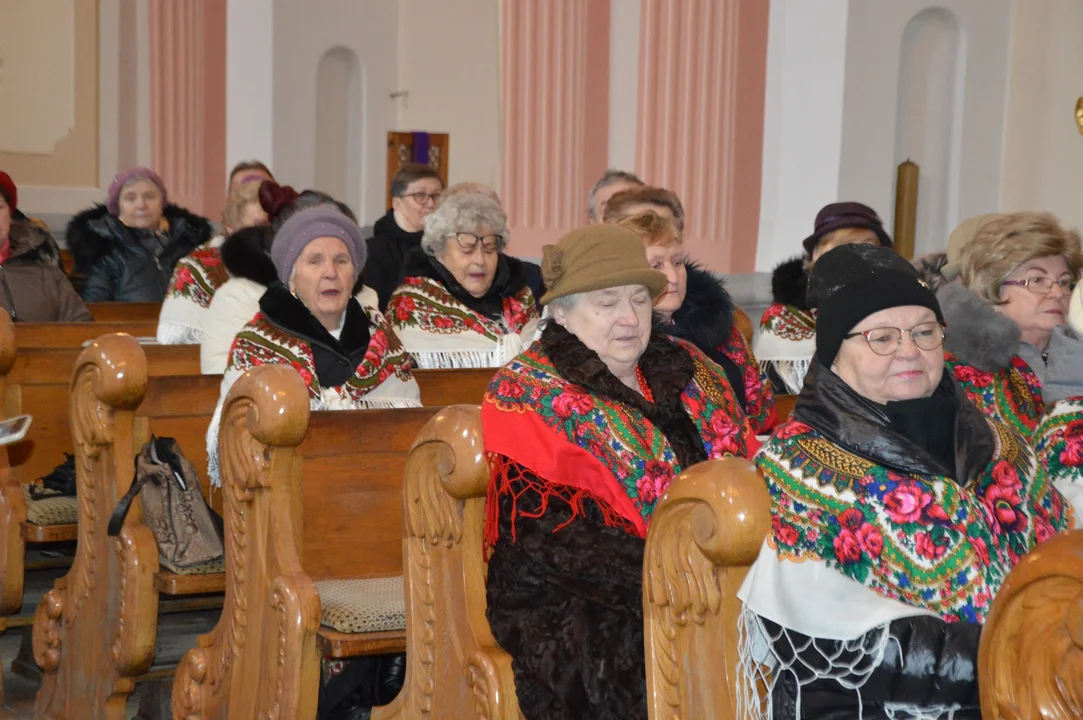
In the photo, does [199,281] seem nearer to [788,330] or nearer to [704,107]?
[788,330]

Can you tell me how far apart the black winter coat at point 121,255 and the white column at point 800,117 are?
304cm

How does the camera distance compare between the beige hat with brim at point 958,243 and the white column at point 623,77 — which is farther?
the white column at point 623,77

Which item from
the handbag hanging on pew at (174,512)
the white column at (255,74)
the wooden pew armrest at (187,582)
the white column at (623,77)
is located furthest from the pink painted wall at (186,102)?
the wooden pew armrest at (187,582)

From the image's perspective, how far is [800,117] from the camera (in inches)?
253

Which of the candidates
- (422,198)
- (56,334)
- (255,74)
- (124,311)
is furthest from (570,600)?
(255,74)

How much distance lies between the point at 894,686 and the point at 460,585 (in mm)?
931

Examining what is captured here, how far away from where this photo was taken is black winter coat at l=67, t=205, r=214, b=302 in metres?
6.93

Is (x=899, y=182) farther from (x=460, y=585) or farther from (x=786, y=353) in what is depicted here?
(x=460, y=585)

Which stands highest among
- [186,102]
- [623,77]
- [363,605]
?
[623,77]

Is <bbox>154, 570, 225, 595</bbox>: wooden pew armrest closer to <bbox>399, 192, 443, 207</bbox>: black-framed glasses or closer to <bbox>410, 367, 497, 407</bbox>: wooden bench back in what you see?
<bbox>410, 367, 497, 407</bbox>: wooden bench back

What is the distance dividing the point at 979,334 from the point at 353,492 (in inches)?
61.2

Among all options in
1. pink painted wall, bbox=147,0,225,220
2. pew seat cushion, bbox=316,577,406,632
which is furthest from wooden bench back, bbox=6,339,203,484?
pink painted wall, bbox=147,0,225,220

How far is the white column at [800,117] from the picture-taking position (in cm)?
632

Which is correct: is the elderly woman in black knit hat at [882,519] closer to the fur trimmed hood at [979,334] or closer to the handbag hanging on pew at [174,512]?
the fur trimmed hood at [979,334]
